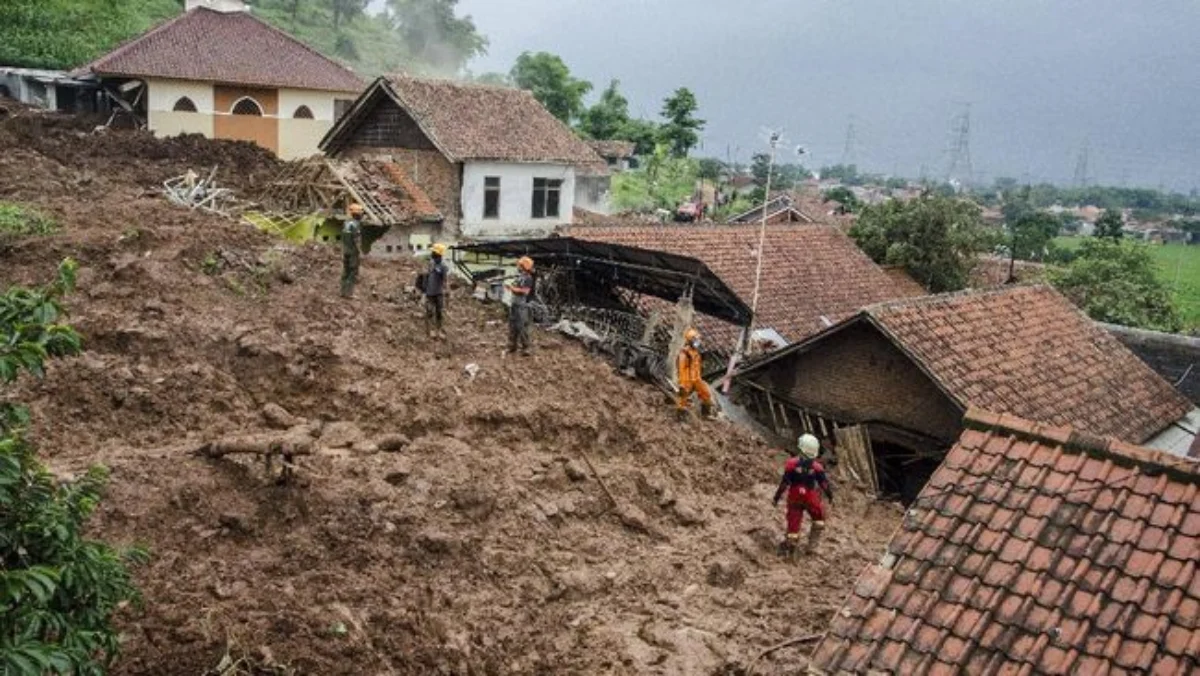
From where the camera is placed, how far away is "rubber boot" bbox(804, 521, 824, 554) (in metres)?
11.8

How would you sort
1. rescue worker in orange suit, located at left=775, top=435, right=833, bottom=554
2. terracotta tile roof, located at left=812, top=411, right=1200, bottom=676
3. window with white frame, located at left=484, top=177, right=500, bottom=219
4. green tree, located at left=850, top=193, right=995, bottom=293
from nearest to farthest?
terracotta tile roof, located at left=812, top=411, right=1200, bottom=676, rescue worker in orange suit, located at left=775, top=435, right=833, bottom=554, window with white frame, located at left=484, top=177, right=500, bottom=219, green tree, located at left=850, top=193, right=995, bottom=293

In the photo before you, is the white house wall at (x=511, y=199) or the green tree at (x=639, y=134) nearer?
the white house wall at (x=511, y=199)

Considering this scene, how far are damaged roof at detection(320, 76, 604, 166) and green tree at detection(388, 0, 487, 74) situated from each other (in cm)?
6544

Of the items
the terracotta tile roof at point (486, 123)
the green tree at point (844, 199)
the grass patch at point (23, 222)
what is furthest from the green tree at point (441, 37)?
the grass patch at point (23, 222)

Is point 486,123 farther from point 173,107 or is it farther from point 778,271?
point 173,107

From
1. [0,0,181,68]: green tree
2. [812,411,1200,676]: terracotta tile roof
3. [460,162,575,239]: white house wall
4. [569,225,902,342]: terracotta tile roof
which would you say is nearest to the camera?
[812,411,1200,676]: terracotta tile roof

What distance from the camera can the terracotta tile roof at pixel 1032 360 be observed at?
15.7 metres

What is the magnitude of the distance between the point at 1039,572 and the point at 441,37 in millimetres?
93600

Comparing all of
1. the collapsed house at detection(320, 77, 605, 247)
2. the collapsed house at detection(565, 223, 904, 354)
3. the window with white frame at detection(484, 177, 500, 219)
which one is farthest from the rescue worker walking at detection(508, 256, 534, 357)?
the window with white frame at detection(484, 177, 500, 219)

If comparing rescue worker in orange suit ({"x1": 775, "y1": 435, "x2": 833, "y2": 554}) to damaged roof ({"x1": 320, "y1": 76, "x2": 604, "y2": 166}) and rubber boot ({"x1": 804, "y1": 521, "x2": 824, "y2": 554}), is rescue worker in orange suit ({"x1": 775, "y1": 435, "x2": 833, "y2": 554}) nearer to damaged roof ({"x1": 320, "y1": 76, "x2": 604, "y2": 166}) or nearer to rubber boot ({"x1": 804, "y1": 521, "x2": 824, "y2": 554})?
rubber boot ({"x1": 804, "y1": 521, "x2": 824, "y2": 554})

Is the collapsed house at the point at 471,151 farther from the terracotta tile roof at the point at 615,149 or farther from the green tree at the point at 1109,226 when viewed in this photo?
the green tree at the point at 1109,226

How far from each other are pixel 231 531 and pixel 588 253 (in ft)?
32.1

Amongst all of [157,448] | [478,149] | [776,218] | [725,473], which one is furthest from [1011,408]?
[776,218]

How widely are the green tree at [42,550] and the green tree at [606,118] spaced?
196 feet
